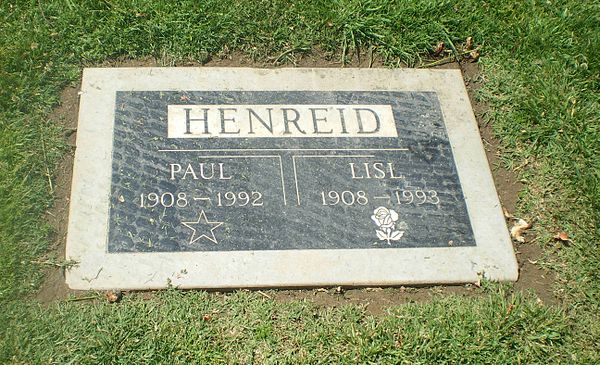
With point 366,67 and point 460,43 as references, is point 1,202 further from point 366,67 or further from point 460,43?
point 460,43

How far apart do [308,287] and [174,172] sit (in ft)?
2.64

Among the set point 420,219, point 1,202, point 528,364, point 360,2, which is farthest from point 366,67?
point 1,202

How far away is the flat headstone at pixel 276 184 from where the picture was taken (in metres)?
2.88

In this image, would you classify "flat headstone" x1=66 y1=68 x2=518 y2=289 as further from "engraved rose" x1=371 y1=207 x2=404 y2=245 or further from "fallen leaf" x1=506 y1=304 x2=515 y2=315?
"fallen leaf" x1=506 y1=304 x2=515 y2=315

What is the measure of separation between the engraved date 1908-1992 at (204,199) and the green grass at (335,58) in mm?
412

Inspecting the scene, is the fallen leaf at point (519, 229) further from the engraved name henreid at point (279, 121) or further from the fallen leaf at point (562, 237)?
the engraved name henreid at point (279, 121)

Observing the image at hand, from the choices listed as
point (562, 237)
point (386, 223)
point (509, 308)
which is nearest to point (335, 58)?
point (386, 223)

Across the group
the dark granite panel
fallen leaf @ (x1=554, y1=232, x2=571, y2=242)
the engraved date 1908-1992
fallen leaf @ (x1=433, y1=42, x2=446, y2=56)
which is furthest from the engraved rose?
fallen leaf @ (x1=433, y1=42, x2=446, y2=56)

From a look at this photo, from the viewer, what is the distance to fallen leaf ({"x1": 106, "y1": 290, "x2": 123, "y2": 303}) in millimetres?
2773

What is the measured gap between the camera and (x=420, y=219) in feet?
10.1

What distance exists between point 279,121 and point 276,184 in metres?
0.36

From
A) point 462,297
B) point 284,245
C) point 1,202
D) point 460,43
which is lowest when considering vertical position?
point 462,297

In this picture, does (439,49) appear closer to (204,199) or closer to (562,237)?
(562,237)

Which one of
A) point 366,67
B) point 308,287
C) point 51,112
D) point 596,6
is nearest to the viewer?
point 308,287
